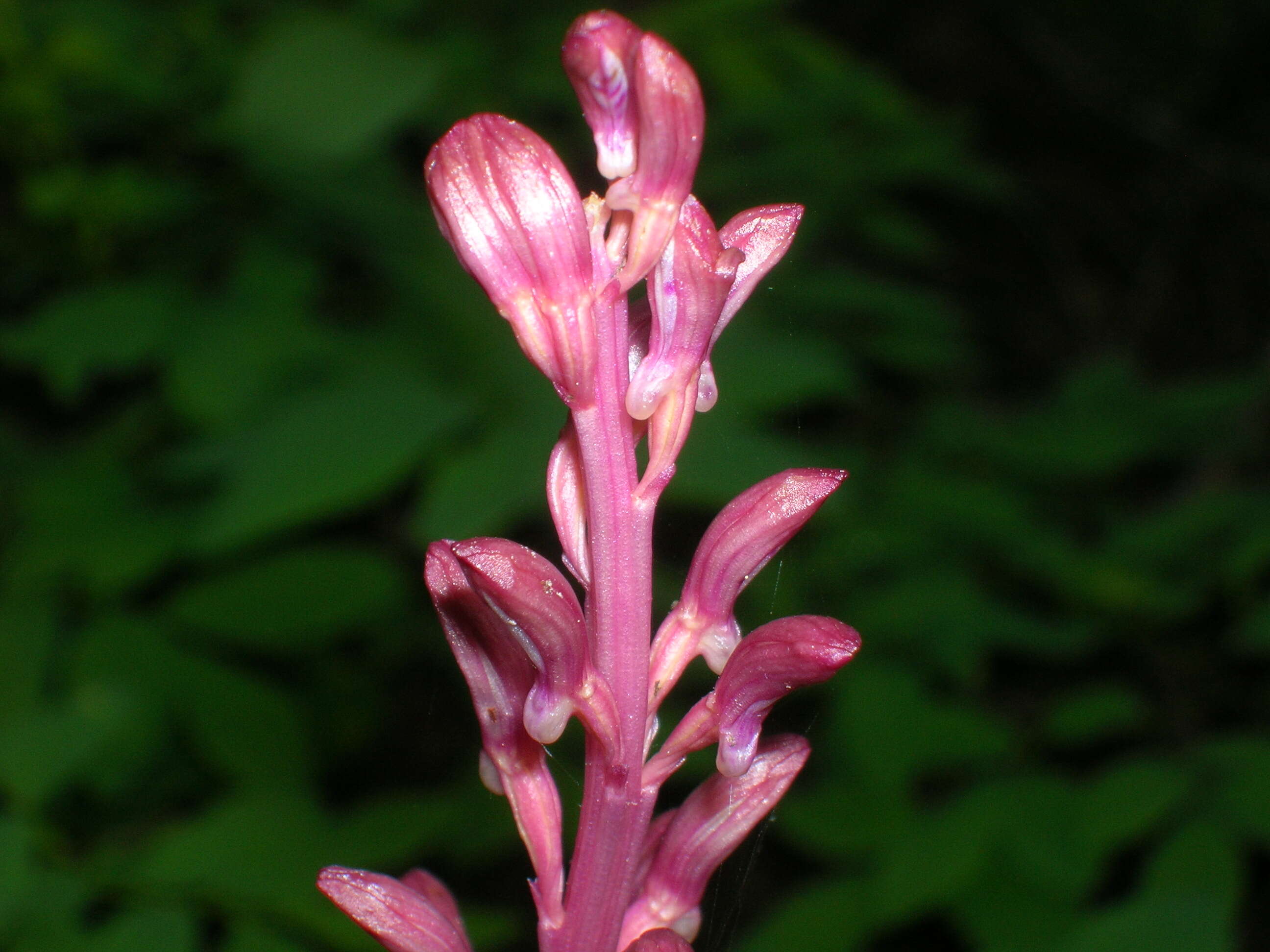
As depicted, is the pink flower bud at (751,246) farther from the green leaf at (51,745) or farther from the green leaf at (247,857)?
the green leaf at (51,745)

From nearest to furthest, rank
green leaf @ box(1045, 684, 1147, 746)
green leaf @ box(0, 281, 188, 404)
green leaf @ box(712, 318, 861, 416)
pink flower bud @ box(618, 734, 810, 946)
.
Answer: pink flower bud @ box(618, 734, 810, 946) < green leaf @ box(712, 318, 861, 416) < green leaf @ box(1045, 684, 1147, 746) < green leaf @ box(0, 281, 188, 404)

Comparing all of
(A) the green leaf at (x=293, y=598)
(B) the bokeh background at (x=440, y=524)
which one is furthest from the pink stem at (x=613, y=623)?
(A) the green leaf at (x=293, y=598)

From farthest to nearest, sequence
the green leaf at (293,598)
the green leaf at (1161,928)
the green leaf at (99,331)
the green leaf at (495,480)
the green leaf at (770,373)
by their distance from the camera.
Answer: the green leaf at (99,331) → the green leaf at (293,598) → the green leaf at (770,373) → the green leaf at (495,480) → the green leaf at (1161,928)

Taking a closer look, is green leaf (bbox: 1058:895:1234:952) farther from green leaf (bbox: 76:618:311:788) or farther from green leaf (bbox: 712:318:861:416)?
green leaf (bbox: 76:618:311:788)

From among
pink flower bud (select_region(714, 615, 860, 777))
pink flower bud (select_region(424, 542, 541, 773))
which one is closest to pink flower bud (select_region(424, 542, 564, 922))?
pink flower bud (select_region(424, 542, 541, 773))

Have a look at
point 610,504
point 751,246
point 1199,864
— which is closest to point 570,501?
point 610,504

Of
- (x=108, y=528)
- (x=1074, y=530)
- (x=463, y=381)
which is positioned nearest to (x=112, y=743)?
(x=108, y=528)
